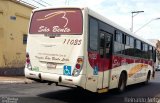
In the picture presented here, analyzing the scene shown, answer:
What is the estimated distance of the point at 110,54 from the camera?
13047 mm

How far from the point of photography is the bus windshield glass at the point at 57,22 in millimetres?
11094

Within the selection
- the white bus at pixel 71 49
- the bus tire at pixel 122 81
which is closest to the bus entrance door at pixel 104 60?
the white bus at pixel 71 49

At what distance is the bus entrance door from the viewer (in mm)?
11929

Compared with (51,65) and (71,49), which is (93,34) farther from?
(51,65)

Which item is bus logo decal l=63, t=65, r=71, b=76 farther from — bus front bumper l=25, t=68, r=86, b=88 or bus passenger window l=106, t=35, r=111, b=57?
bus passenger window l=106, t=35, r=111, b=57

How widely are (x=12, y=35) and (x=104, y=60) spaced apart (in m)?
11.6

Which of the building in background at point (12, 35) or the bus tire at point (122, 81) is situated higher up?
the building in background at point (12, 35)

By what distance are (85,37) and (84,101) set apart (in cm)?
278

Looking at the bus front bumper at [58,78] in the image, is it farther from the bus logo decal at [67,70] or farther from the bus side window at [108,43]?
the bus side window at [108,43]

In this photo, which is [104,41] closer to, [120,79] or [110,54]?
[110,54]

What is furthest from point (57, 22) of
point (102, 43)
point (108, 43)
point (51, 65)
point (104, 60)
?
point (108, 43)

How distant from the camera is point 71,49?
1091 centimetres

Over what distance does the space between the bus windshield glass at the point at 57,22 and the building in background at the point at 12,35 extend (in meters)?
9.89

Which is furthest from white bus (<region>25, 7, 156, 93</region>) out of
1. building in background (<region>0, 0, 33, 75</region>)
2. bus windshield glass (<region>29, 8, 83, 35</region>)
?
building in background (<region>0, 0, 33, 75</region>)
